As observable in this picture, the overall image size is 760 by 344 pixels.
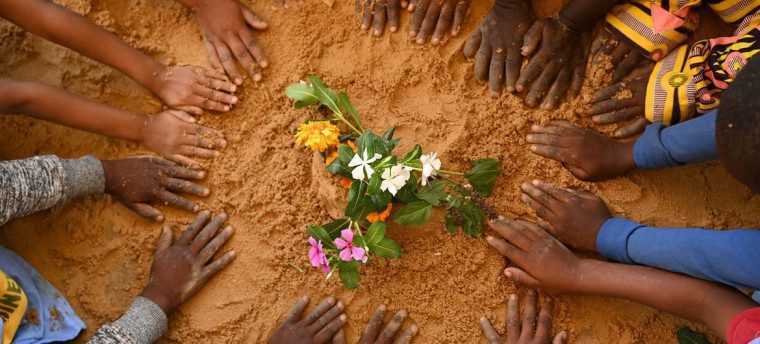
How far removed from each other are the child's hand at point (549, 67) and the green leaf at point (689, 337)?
34.3 inches

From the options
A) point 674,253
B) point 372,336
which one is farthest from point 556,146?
point 372,336

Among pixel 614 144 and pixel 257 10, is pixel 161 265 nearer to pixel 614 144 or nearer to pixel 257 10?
pixel 257 10

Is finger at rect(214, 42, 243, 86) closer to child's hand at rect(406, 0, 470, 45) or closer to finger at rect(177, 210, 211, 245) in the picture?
finger at rect(177, 210, 211, 245)

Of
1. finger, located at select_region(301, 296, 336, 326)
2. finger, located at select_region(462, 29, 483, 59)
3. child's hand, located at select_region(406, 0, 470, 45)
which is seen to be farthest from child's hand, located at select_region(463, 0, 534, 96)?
finger, located at select_region(301, 296, 336, 326)

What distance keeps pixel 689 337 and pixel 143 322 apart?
1821mm

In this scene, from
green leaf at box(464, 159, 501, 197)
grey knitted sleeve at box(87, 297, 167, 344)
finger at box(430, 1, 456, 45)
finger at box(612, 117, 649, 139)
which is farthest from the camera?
finger at box(430, 1, 456, 45)

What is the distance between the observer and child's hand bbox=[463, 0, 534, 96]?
2436mm

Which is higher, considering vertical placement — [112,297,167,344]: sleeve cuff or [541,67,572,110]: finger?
[541,67,572,110]: finger

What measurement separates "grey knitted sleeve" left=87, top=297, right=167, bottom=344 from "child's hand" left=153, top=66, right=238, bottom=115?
72 centimetres

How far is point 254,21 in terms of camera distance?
8.44ft

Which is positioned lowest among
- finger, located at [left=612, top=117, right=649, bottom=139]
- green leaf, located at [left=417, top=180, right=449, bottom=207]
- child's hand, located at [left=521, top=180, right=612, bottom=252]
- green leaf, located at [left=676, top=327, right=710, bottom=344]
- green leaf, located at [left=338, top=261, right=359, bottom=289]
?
green leaf, located at [left=676, top=327, right=710, bottom=344]

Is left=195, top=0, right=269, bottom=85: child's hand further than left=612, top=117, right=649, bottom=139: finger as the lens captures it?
Yes

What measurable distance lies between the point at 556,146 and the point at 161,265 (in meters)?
1.45

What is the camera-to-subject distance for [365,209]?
6.63 feet
